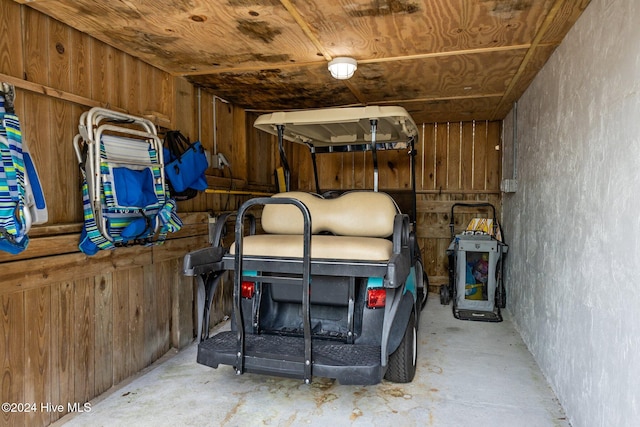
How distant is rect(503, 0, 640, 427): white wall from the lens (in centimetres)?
161

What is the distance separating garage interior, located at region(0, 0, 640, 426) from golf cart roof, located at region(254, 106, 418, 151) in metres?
0.40

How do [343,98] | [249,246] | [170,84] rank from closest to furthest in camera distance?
1. [249,246]
2. [170,84]
3. [343,98]

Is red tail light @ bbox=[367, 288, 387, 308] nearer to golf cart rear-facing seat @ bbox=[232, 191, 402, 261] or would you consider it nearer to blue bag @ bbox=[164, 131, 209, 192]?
golf cart rear-facing seat @ bbox=[232, 191, 402, 261]

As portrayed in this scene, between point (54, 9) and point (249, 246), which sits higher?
point (54, 9)

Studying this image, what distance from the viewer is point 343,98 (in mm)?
4102

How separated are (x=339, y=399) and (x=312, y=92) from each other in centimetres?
274

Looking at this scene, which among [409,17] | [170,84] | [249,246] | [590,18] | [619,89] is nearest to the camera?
[619,89]

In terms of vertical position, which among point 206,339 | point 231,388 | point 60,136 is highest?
point 60,136

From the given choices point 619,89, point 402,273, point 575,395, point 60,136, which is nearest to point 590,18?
point 619,89

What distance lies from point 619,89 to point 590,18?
1.96 ft

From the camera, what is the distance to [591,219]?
201 cm

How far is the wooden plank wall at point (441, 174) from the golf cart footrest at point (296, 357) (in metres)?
3.47

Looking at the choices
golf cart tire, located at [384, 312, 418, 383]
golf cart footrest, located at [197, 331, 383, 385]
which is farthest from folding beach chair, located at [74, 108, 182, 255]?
golf cart tire, located at [384, 312, 418, 383]

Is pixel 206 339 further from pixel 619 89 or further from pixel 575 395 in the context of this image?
pixel 619 89
